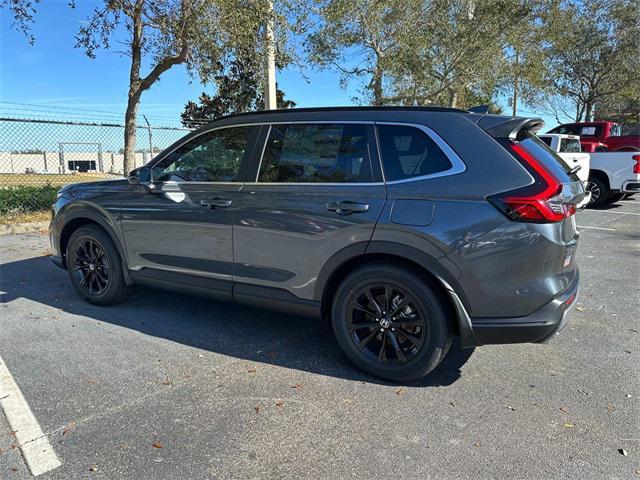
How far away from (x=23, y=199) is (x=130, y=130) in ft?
8.38

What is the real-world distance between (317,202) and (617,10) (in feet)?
86.9

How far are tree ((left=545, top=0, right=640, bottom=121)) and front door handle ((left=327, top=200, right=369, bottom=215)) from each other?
20503mm

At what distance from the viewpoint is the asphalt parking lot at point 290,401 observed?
2445 millimetres

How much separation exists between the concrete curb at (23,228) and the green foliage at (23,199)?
0.58 meters

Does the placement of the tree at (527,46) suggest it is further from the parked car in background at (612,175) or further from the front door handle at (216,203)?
the front door handle at (216,203)

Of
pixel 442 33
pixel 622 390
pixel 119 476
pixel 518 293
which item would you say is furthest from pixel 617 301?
pixel 442 33

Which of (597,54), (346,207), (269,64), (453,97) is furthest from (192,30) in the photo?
(597,54)

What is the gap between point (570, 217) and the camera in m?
3.04

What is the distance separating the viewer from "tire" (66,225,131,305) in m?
4.55

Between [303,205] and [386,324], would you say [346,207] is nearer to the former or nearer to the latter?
[303,205]

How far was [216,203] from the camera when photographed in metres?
3.80

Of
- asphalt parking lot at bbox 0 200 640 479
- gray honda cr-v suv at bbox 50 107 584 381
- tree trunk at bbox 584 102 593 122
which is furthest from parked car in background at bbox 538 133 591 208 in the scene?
tree trunk at bbox 584 102 593 122

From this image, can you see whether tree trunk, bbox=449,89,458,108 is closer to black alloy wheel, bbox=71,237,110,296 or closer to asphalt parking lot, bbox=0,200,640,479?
asphalt parking lot, bbox=0,200,640,479

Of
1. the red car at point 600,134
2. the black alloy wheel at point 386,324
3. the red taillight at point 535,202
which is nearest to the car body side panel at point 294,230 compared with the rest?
the black alloy wheel at point 386,324
